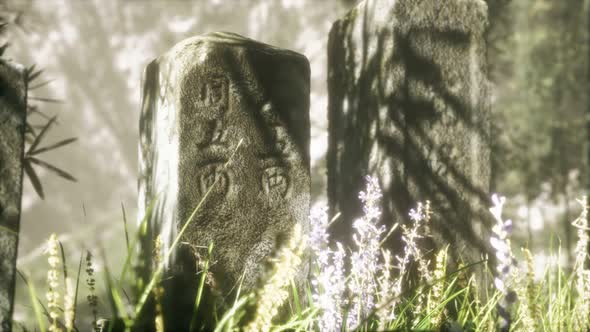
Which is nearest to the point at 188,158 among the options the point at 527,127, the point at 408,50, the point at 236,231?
the point at 236,231

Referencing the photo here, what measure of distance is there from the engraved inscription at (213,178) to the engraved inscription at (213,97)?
27 centimetres

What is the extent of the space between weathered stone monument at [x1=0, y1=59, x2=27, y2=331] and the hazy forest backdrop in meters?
0.32

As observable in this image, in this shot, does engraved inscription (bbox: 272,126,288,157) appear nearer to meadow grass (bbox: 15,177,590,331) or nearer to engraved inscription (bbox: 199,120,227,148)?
engraved inscription (bbox: 199,120,227,148)

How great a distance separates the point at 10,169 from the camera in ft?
6.10

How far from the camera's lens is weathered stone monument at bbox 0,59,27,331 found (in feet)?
5.86

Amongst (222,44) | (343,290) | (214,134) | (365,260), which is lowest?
(343,290)

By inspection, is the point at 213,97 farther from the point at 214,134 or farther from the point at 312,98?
the point at 312,98

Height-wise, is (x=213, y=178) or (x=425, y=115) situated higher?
(x=425, y=115)

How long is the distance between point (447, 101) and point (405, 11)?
2.04 feet

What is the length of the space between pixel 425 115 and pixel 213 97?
4.37 feet

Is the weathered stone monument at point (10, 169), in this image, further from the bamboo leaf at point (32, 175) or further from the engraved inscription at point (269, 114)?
the engraved inscription at point (269, 114)

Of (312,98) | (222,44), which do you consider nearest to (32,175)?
(222,44)

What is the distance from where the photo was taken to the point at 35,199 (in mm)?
25016

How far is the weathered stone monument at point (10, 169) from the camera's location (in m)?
1.79
